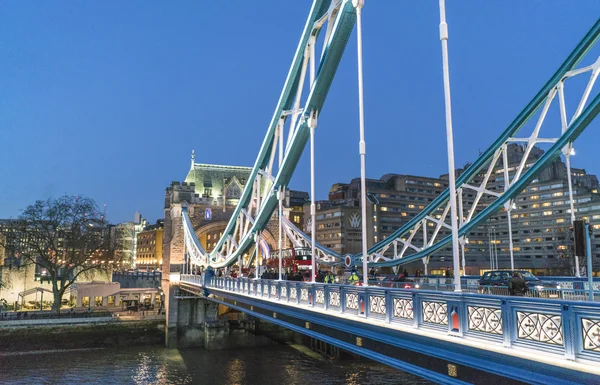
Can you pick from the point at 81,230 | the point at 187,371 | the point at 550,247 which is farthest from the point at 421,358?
the point at 550,247

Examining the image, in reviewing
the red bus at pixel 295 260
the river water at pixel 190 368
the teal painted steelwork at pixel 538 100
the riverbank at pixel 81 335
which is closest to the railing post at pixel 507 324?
the teal painted steelwork at pixel 538 100

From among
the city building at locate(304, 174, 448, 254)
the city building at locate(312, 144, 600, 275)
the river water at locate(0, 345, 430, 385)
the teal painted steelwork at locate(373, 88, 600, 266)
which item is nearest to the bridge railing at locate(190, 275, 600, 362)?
the teal painted steelwork at locate(373, 88, 600, 266)

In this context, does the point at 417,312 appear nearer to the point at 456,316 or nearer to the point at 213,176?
the point at 456,316

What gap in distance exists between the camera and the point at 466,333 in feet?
24.2

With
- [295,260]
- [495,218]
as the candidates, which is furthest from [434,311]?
[495,218]

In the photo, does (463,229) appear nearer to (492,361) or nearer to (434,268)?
(492,361)

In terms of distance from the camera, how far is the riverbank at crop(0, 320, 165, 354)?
33.7 meters

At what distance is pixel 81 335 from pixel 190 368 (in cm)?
1104

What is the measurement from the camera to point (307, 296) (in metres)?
13.7

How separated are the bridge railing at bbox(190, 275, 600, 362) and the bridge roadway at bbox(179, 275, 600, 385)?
0.04ft

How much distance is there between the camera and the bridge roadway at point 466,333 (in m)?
5.66

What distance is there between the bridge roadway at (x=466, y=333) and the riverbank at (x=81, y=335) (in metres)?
28.2

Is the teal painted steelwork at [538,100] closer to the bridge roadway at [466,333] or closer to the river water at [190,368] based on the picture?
the river water at [190,368]

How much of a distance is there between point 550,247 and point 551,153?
7110cm
